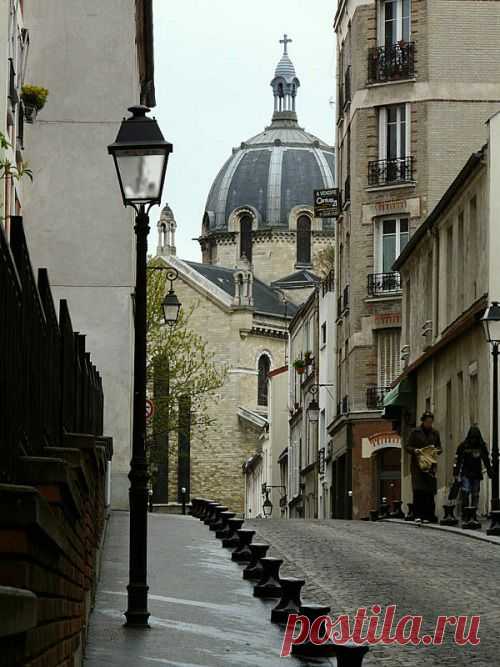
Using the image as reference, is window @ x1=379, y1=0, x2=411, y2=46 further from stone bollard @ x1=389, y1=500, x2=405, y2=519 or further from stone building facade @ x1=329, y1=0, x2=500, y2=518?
stone bollard @ x1=389, y1=500, x2=405, y2=519

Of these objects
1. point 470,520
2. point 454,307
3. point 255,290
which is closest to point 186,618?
point 470,520

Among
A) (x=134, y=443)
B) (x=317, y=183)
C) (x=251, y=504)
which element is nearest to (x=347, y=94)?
(x=134, y=443)

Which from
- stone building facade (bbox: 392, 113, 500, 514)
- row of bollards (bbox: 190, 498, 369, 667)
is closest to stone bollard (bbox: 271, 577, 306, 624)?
row of bollards (bbox: 190, 498, 369, 667)

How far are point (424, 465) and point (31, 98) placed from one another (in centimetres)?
855

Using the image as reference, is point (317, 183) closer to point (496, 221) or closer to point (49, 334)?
point (496, 221)

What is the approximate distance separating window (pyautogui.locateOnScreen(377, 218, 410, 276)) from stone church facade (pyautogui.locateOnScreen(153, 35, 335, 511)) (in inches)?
2250

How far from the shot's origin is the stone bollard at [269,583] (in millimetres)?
14898

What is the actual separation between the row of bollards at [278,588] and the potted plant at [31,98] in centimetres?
679

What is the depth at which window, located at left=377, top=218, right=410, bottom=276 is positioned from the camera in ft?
174

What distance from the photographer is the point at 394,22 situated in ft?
175

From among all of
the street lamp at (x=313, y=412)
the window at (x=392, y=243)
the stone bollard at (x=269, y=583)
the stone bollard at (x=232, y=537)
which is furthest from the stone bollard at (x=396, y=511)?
the street lamp at (x=313, y=412)

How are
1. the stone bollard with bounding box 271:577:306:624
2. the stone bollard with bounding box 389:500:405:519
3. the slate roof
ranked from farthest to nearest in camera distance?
the slate roof → the stone bollard with bounding box 389:500:405:519 → the stone bollard with bounding box 271:577:306:624

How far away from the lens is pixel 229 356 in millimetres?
118312

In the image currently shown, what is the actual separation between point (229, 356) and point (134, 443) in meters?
105
